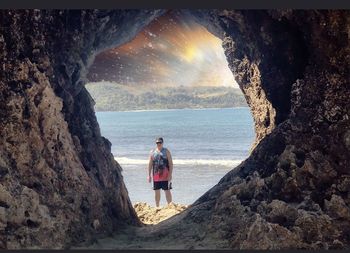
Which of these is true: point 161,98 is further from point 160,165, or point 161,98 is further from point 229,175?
point 229,175

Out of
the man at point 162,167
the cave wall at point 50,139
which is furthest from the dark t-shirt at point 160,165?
the cave wall at point 50,139

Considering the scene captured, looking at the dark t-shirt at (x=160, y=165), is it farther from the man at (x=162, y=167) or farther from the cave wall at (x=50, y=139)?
the cave wall at (x=50, y=139)

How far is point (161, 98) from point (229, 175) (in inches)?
4948

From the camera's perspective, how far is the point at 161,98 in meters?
134

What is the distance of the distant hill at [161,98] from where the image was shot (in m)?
130

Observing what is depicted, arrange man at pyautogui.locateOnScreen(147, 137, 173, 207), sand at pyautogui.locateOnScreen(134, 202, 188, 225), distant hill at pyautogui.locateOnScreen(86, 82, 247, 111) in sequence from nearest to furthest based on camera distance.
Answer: sand at pyautogui.locateOnScreen(134, 202, 188, 225)
man at pyautogui.locateOnScreen(147, 137, 173, 207)
distant hill at pyautogui.locateOnScreen(86, 82, 247, 111)

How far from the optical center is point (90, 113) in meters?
9.05

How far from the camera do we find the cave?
6.47m

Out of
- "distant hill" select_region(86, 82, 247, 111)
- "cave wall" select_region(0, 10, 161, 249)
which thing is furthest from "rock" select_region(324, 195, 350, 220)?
"distant hill" select_region(86, 82, 247, 111)

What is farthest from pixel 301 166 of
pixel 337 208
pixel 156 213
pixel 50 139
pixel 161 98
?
pixel 161 98

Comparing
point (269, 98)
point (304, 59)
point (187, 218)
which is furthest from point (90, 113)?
point (304, 59)

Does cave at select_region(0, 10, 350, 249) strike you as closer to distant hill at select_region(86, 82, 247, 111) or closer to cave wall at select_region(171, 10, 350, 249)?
cave wall at select_region(171, 10, 350, 249)

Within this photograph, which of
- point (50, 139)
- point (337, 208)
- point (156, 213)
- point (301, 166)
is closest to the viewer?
point (337, 208)

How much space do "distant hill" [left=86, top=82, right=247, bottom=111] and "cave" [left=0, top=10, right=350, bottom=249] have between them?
396ft
